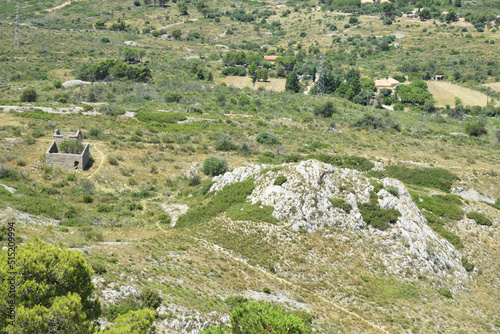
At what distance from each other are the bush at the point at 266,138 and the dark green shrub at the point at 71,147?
25.0 meters

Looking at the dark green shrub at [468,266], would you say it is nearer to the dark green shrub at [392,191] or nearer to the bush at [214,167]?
the dark green shrub at [392,191]

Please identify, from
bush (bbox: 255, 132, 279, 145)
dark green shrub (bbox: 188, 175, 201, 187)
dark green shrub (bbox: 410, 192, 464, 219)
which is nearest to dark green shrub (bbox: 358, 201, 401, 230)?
dark green shrub (bbox: 410, 192, 464, 219)

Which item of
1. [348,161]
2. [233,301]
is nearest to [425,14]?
[348,161]

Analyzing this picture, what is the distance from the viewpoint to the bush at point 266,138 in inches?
2202

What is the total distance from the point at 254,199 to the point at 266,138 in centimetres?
2572

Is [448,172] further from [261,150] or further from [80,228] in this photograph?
[80,228]

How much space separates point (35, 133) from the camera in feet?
148

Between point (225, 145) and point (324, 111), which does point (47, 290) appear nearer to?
point (225, 145)

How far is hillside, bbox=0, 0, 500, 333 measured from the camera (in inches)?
870

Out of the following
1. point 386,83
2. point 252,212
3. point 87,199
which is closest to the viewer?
point 252,212

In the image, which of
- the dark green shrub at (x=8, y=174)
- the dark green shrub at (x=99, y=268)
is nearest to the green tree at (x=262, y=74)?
the dark green shrub at (x=8, y=174)

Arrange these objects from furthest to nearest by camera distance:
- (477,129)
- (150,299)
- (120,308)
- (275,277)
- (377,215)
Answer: (477,129) → (377,215) → (275,277) → (150,299) → (120,308)

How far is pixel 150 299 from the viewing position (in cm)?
1823

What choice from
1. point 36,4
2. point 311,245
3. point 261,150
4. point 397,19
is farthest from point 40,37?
point 397,19
